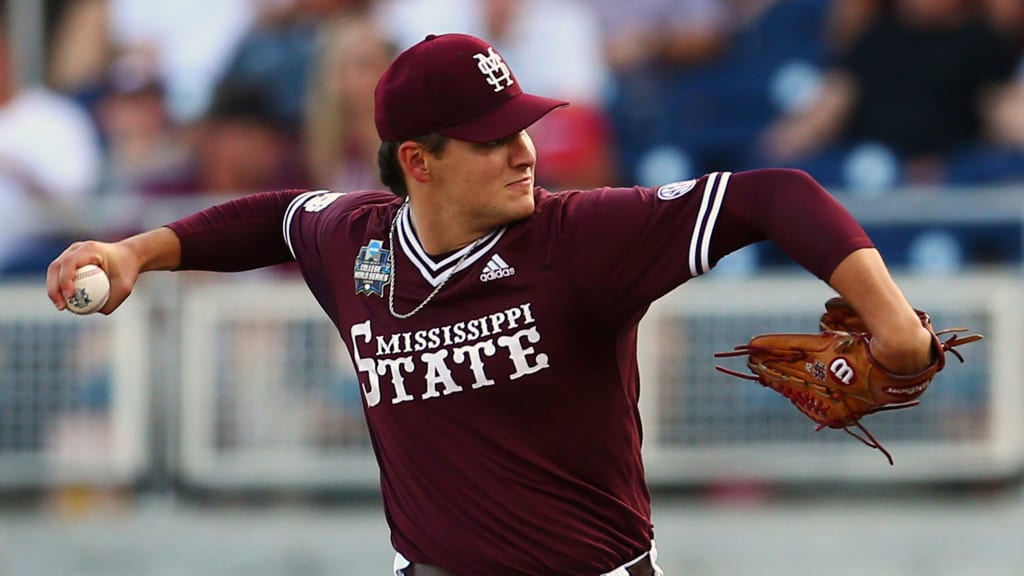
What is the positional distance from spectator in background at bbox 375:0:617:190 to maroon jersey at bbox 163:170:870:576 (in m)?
4.94

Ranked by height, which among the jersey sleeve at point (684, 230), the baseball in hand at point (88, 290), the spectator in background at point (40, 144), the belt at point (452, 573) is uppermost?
the jersey sleeve at point (684, 230)

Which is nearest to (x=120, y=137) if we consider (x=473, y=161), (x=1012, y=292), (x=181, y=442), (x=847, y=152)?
(x=181, y=442)

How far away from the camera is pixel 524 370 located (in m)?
3.68

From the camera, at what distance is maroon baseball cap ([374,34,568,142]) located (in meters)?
3.66

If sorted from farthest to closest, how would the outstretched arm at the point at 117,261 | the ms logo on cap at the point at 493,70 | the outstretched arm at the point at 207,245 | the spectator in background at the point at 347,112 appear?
1. the spectator in background at the point at 347,112
2. the outstretched arm at the point at 207,245
3. the outstretched arm at the point at 117,261
4. the ms logo on cap at the point at 493,70

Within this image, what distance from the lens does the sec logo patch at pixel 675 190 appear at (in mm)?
3514

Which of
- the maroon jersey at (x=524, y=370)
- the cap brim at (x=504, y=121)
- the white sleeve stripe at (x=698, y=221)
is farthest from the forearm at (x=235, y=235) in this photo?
the white sleeve stripe at (x=698, y=221)

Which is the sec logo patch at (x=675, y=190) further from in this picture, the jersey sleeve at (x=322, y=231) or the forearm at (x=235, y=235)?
the forearm at (x=235, y=235)

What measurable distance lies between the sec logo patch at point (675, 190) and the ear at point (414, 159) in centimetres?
56

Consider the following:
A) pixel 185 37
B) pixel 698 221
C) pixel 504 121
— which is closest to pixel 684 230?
pixel 698 221

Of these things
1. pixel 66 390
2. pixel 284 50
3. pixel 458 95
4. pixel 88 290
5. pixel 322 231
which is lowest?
pixel 66 390

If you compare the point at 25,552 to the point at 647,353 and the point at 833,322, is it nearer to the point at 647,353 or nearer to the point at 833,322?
the point at 647,353

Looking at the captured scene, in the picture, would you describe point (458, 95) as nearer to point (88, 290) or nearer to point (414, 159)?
point (414, 159)

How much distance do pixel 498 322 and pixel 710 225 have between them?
55 centimetres
